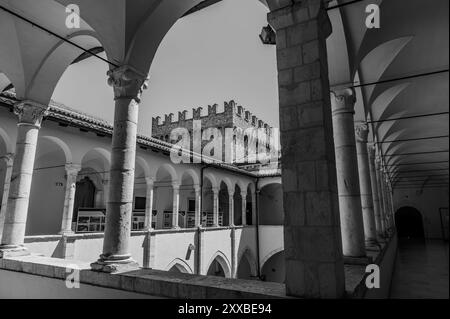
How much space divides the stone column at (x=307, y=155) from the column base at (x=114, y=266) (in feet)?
6.91

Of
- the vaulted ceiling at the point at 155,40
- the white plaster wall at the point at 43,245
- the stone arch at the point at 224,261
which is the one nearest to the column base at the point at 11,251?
the vaulted ceiling at the point at 155,40

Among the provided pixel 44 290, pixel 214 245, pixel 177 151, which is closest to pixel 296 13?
pixel 44 290

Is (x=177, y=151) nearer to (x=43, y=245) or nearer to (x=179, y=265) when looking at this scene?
(x=179, y=265)

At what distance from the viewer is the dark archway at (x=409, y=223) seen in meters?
Result: 22.8

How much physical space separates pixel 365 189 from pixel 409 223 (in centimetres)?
2060

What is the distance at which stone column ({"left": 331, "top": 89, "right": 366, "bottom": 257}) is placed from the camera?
4426 mm

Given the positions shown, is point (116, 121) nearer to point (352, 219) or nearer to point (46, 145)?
point (352, 219)

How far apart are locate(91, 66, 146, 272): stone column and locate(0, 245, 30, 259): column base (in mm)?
2120

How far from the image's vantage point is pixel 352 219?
4484 mm

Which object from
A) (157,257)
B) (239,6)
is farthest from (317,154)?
(157,257)

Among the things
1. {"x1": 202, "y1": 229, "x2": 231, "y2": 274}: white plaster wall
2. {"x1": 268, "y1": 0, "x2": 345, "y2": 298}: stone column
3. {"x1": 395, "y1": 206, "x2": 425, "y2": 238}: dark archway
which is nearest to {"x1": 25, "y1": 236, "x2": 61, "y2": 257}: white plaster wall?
{"x1": 202, "y1": 229, "x2": 231, "y2": 274}: white plaster wall

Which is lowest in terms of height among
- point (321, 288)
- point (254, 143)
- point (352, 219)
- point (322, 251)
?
point (321, 288)

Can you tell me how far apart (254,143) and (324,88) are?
1055 inches

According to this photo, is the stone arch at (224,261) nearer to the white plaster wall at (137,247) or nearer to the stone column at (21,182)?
the white plaster wall at (137,247)
